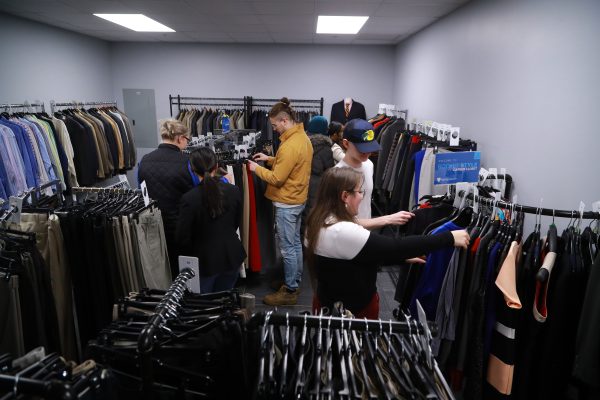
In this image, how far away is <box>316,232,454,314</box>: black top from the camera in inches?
63.6

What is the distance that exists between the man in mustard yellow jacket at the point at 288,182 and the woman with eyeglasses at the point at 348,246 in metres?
1.44

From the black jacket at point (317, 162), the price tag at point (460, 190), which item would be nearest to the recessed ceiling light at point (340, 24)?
the black jacket at point (317, 162)

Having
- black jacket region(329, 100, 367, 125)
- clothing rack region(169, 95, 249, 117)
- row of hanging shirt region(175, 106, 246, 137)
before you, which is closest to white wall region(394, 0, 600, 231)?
black jacket region(329, 100, 367, 125)

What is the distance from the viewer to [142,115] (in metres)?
7.86

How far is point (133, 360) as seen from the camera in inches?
42.3

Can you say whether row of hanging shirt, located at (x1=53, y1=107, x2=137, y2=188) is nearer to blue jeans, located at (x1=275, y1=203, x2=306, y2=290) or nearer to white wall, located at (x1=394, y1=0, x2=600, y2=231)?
blue jeans, located at (x1=275, y1=203, x2=306, y2=290)

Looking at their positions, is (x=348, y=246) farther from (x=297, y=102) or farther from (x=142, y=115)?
(x=142, y=115)

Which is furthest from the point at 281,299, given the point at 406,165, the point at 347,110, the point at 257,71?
the point at 257,71

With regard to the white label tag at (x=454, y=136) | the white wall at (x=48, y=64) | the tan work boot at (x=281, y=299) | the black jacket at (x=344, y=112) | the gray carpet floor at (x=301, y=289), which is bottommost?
the gray carpet floor at (x=301, y=289)

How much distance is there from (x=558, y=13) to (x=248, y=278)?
353 cm

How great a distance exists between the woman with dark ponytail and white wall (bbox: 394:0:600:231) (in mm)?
2227

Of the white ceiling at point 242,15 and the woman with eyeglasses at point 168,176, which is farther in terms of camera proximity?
the white ceiling at point 242,15

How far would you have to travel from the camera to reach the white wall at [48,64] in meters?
4.97

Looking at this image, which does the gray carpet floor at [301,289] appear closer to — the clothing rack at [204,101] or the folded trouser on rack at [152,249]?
the folded trouser on rack at [152,249]
